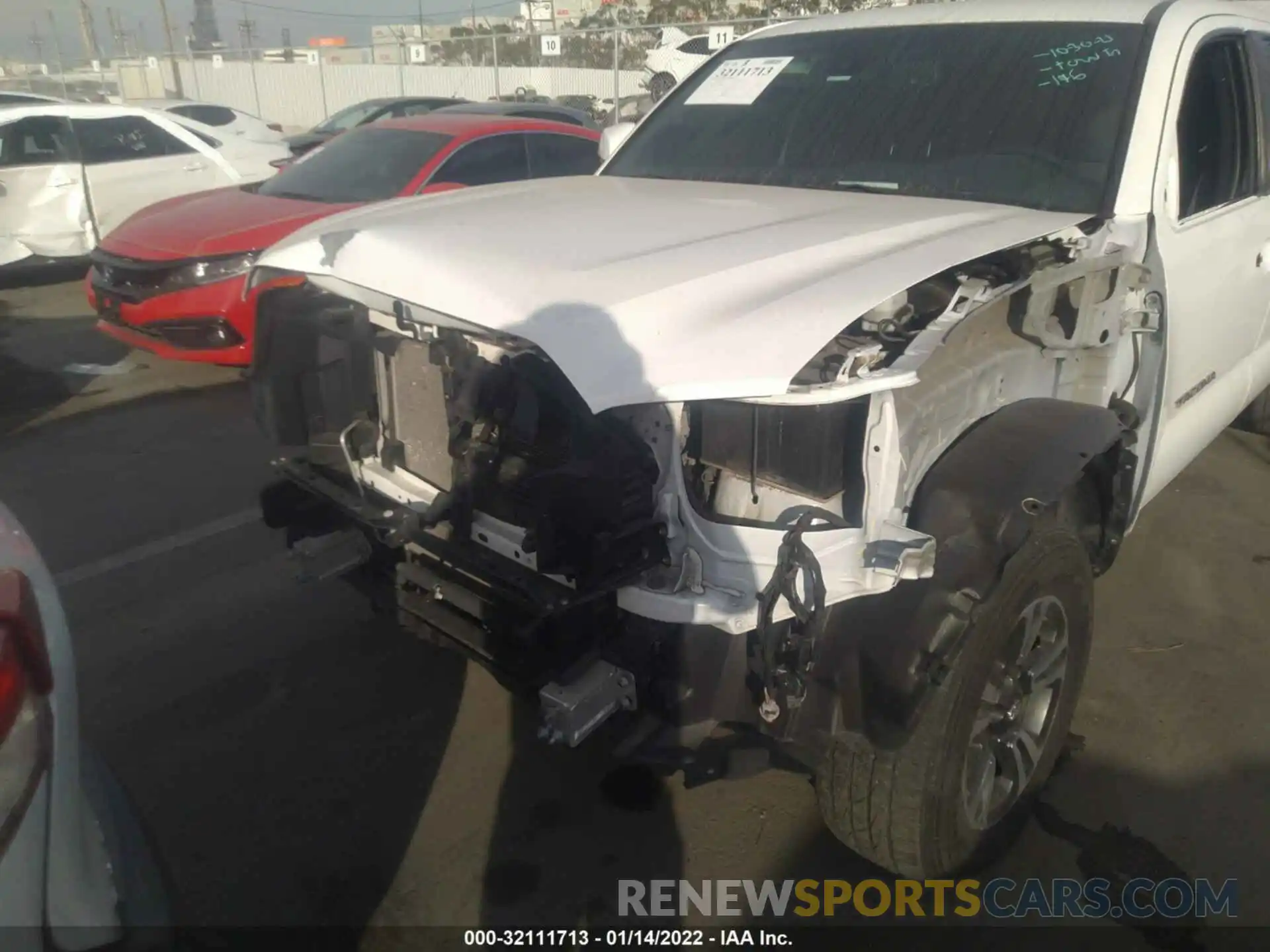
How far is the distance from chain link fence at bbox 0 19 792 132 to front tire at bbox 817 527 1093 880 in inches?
501

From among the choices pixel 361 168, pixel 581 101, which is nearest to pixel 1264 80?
pixel 361 168

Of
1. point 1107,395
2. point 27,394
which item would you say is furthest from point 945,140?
point 27,394

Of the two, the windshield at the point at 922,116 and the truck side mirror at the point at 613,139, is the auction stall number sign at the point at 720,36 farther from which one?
the windshield at the point at 922,116

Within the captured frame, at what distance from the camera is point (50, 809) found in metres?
1.41

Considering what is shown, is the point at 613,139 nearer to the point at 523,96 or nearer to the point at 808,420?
the point at 808,420

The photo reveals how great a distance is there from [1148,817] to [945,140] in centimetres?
206

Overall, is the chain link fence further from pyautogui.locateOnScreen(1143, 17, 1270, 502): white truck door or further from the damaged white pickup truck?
the damaged white pickup truck

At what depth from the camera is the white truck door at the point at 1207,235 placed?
9.70 ft

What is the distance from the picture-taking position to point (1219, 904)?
7.98 feet

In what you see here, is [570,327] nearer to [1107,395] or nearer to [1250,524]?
[1107,395]

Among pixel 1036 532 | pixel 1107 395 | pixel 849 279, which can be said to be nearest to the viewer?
pixel 849 279

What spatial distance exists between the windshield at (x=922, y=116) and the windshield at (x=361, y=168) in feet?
11.3

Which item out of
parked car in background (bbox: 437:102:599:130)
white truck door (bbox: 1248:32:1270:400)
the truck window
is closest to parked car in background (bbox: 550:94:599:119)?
parked car in background (bbox: 437:102:599:130)

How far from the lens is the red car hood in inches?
243
